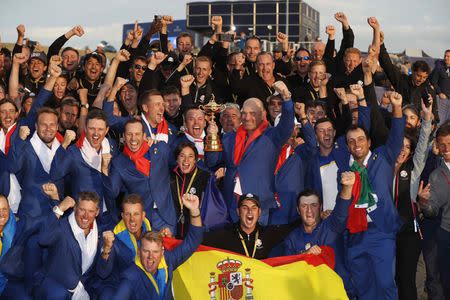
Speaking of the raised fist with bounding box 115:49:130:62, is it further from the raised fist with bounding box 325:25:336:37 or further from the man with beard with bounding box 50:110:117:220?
the raised fist with bounding box 325:25:336:37

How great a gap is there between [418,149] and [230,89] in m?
3.80

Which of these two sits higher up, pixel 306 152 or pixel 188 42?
pixel 188 42

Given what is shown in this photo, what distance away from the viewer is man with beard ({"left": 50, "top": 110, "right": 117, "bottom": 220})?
335 inches

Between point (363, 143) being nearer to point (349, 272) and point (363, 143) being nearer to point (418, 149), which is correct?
point (418, 149)

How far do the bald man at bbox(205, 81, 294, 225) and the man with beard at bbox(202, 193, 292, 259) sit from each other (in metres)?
0.36

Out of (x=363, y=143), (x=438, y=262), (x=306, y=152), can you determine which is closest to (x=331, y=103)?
(x=306, y=152)

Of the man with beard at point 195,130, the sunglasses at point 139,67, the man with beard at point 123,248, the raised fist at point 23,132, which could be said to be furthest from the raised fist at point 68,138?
the sunglasses at point 139,67

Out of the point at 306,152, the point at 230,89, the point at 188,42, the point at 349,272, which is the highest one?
the point at 188,42

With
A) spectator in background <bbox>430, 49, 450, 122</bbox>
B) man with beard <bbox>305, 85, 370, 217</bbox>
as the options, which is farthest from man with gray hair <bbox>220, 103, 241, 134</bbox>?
spectator in background <bbox>430, 49, 450, 122</bbox>

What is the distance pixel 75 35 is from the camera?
12.0 meters

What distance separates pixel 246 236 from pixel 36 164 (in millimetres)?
2735

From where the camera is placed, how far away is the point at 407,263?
8.31m

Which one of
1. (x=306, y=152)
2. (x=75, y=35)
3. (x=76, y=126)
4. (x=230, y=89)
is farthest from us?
(x=75, y=35)

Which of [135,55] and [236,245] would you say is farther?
[135,55]
